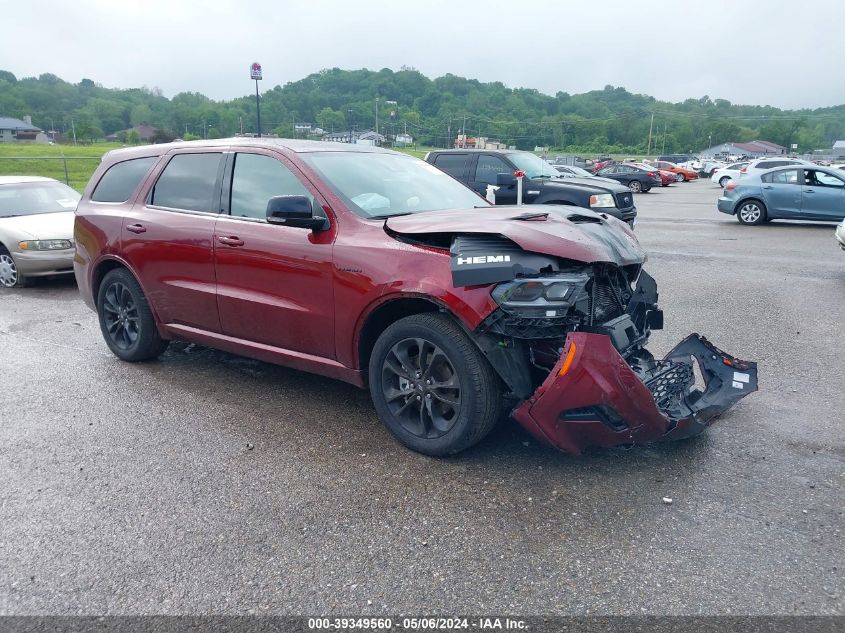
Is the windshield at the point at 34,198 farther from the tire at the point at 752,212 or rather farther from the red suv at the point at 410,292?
the tire at the point at 752,212

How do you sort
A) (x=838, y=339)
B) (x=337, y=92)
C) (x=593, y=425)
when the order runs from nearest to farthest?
1. (x=593, y=425)
2. (x=838, y=339)
3. (x=337, y=92)

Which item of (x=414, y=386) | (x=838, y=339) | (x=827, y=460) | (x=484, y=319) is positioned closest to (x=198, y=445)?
(x=414, y=386)

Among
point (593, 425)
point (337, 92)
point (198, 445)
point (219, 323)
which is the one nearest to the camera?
point (593, 425)

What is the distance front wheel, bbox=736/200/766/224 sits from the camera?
16.8 metres

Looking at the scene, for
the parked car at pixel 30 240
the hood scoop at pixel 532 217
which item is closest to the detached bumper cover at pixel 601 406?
the hood scoop at pixel 532 217

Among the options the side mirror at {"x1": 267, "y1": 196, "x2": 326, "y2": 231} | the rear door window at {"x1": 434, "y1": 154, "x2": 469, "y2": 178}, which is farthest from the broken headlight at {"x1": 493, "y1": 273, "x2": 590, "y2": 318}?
the rear door window at {"x1": 434, "y1": 154, "x2": 469, "y2": 178}

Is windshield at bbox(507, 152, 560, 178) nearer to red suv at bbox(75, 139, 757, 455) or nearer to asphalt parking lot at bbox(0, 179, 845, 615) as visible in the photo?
red suv at bbox(75, 139, 757, 455)

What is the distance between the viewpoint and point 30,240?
9266 mm

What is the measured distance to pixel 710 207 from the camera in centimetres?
2400

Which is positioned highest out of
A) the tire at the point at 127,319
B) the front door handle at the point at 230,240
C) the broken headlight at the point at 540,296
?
the front door handle at the point at 230,240

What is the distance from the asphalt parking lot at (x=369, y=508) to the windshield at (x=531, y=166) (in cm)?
858

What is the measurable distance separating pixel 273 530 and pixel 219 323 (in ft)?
6.98

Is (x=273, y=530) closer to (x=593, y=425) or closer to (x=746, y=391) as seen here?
(x=593, y=425)

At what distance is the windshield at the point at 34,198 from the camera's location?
33.3 ft
